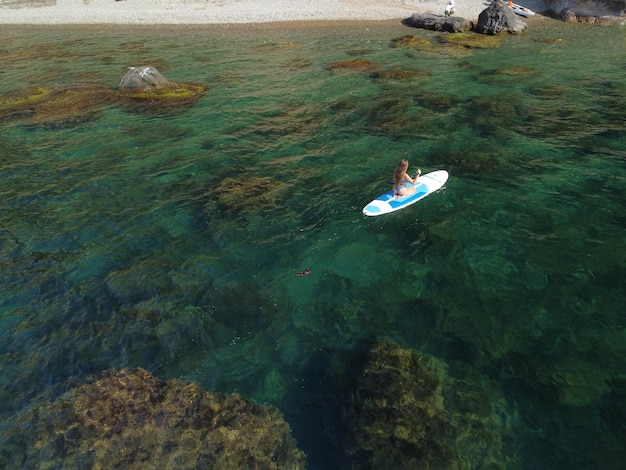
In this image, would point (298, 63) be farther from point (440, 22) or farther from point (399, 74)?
point (440, 22)

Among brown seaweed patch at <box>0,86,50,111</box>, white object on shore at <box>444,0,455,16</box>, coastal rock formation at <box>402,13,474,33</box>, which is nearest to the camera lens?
brown seaweed patch at <box>0,86,50,111</box>

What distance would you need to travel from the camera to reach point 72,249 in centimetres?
1108

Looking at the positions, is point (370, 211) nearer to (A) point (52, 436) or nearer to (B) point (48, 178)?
(A) point (52, 436)

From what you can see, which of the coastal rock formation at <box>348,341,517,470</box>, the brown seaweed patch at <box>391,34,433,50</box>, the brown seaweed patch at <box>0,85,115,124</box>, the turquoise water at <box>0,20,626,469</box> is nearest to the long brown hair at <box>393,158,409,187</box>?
the turquoise water at <box>0,20,626,469</box>

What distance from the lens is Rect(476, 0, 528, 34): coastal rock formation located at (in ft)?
102

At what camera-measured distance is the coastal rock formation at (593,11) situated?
32438 millimetres

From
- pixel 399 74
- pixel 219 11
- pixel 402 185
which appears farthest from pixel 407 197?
pixel 219 11

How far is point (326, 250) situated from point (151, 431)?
5888 mm

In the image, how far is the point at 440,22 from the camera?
33312 millimetres

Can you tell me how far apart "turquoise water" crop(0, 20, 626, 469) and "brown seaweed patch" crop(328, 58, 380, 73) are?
4.32 meters

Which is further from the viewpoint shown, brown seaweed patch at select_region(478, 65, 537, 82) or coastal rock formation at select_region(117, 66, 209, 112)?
brown seaweed patch at select_region(478, 65, 537, 82)

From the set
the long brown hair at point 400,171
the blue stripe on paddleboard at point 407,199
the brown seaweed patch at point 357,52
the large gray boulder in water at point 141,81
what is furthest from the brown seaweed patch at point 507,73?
the large gray boulder in water at point 141,81

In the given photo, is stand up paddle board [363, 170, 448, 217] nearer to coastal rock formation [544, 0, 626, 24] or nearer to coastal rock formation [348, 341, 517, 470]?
coastal rock formation [348, 341, 517, 470]

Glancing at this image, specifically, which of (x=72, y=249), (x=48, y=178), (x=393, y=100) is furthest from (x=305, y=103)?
(x=72, y=249)
